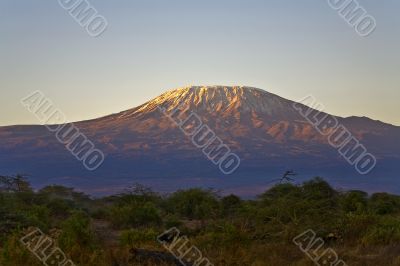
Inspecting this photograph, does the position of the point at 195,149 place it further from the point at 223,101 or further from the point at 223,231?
the point at 223,231

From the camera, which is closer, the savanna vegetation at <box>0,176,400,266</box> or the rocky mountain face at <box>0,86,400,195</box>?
the savanna vegetation at <box>0,176,400,266</box>

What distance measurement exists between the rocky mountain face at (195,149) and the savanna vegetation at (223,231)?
4058 inches

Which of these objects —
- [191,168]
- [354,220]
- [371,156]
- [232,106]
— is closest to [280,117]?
[232,106]

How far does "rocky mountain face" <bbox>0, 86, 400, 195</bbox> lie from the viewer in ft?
486

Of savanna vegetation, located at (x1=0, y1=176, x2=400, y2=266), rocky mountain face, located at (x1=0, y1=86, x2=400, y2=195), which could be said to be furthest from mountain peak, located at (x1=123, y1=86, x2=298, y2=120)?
savanna vegetation, located at (x1=0, y1=176, x2=400, y2=266)

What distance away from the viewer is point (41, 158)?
161 metres

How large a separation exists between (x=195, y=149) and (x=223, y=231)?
144267 mm

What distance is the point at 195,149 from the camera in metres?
160

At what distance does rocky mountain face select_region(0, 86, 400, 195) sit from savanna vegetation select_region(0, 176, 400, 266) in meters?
103

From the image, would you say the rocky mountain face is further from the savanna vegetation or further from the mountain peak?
the savanna vegetation

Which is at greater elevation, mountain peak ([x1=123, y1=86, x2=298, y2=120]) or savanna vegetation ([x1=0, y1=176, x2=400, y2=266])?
mountain peak ([x1=123, y1=86, x2=298, y2=120])

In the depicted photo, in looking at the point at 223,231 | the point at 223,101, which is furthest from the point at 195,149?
the point at 223,231

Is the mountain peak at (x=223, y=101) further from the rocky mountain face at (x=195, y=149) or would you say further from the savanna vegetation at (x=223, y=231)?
the savanna vegetation at (x=223, y=231)

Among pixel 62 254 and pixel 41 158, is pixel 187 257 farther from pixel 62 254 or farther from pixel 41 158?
pixel 41 158
